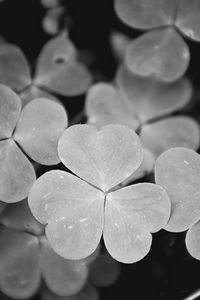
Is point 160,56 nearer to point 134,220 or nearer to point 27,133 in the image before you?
point 27,133

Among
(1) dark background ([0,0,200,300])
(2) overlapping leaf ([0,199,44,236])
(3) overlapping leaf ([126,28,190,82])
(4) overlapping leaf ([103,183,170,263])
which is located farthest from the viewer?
(1) dark background ([0,0,200,300])

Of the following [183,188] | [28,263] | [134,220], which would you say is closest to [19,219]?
[28,263]

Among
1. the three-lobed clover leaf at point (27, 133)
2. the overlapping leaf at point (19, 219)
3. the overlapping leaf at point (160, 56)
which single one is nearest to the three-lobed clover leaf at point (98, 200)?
the three-lobed clover leaf at point (27, 133)

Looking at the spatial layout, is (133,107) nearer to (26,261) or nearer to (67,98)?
(67,98)

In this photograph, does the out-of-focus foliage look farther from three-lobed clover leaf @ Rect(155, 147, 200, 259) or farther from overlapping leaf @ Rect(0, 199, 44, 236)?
overlapping leaf @ Rect(0, 199, 44, 236)

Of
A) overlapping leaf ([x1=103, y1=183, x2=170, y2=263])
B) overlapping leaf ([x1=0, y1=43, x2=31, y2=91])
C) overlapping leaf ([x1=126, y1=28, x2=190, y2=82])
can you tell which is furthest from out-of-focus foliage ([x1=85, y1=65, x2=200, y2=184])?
overlapping leaf ([x1=103, y1=183, x2=170, y2=263])

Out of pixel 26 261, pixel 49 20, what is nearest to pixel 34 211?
pixel 26 261

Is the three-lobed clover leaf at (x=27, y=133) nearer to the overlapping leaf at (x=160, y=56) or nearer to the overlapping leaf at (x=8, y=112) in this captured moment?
the overlapping leaf at (x=8, y=112)

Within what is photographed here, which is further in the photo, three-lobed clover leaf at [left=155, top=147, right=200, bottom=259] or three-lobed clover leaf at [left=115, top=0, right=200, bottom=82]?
three-lobed clover leaf at [left=115, top=0, right=200, bottom=82]
